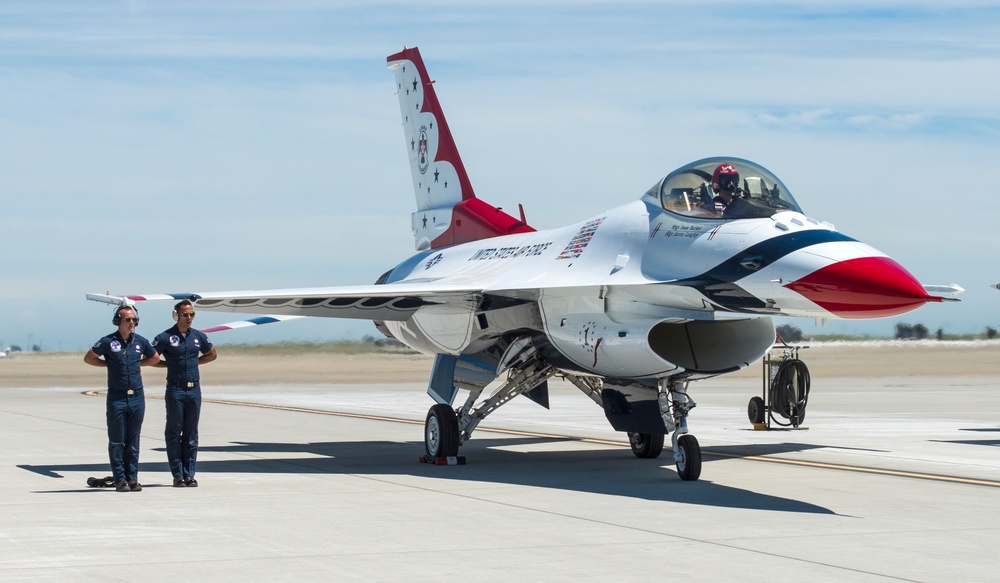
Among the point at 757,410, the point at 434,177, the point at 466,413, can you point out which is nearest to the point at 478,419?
the point at 466,413

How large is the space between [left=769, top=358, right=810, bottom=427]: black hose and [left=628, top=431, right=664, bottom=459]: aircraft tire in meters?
3.00

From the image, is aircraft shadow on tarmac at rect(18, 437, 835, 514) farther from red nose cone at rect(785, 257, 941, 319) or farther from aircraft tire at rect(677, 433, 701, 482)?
red nose cone at rect(785, 257, 941, 319)

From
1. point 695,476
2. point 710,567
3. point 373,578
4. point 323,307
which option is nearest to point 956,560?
point 710,567

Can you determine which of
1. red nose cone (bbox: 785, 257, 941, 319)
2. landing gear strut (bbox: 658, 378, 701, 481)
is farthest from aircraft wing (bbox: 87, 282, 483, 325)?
red nose cone (bbox: 785, 257, 941, 319)

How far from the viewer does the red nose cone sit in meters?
9.50

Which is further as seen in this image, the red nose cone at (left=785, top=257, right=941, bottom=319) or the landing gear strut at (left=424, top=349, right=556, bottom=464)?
the landing gear strut at (left=424, top=349, right=556, bottom=464)

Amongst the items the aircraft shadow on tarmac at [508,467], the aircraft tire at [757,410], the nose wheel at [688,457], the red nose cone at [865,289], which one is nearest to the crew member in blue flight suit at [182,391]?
the aircraft shadow on tarmac at [508,467]

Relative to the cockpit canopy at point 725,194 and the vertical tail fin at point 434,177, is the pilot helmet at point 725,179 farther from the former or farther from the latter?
the vertical tail fin at point 434,177

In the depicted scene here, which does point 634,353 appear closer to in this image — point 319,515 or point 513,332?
point 513,332

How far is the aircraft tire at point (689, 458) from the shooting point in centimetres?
1151

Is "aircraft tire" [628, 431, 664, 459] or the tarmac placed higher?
"aircraft tire" [628, 431, 664, 459]

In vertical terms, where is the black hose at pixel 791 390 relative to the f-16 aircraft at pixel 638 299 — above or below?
below

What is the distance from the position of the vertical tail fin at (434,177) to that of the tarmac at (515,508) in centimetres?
306

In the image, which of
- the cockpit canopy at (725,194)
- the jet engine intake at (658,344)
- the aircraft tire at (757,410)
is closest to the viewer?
the cockpit canopy at (725,194)
